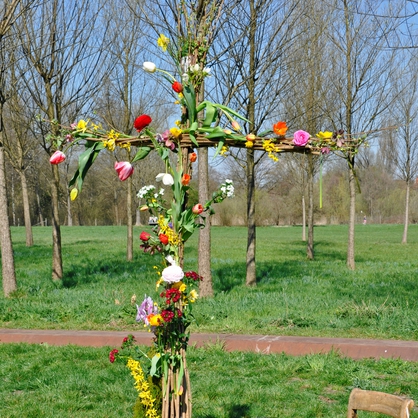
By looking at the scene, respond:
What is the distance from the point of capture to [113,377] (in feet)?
20.8

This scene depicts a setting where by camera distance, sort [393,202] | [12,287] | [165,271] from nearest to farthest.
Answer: [165,271] < [12,287] < [393,202]

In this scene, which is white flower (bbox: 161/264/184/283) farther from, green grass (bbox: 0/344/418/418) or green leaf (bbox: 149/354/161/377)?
green grass (bbox: 0/344/418/418)

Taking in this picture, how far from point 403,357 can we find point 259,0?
714 cm

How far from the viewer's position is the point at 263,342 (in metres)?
7.52

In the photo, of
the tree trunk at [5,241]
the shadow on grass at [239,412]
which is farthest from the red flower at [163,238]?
the tree trunk at [5,241]

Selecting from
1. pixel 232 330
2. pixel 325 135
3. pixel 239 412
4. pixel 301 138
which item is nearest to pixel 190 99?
pixel 301 138

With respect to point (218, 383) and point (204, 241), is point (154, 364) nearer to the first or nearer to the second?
point (218, 383)

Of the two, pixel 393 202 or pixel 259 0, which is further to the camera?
pixel 393 202

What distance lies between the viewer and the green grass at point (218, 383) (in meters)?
5.34

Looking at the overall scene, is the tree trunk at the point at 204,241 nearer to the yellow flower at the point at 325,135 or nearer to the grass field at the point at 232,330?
the grass field at the point at 232,330

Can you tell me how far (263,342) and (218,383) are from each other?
1573 mm

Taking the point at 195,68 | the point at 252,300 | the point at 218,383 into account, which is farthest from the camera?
the point at 252,300

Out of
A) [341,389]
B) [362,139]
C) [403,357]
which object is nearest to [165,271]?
[362,139]

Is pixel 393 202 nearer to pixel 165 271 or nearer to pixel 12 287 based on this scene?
pixel 12 287
